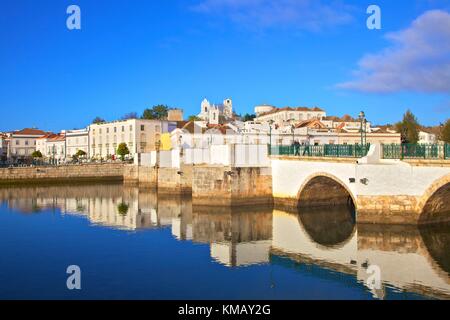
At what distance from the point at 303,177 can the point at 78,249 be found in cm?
1685

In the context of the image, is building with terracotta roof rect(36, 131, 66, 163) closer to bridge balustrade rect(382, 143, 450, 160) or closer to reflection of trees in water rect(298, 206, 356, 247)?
reflection of trees in water rect(298, 206, 356, 247)

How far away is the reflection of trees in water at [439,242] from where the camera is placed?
19022 mm

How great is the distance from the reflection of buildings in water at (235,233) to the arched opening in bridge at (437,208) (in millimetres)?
8575

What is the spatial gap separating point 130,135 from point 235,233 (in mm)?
59864

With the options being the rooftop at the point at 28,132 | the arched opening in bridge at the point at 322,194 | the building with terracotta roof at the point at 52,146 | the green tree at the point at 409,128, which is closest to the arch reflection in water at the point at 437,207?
Answer: the arched opening in bridge at the point at 322,194

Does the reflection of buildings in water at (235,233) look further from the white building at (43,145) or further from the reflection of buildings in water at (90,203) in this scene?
the white building at (43,145)

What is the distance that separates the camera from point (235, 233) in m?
26.0

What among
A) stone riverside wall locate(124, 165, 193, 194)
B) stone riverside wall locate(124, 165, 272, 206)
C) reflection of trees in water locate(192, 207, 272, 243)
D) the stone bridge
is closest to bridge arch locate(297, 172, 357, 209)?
reflection of trees in water locate(192, 207, 272, 243)

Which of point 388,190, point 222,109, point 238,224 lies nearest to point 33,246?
point 238,224

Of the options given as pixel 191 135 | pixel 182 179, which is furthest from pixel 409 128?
pixel 182 179

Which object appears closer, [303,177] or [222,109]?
[303,177]

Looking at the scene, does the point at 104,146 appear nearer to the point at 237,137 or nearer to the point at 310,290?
the point at 237,137
